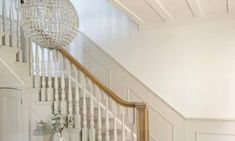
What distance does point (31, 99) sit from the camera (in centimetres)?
422

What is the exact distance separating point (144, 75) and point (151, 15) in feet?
3.54

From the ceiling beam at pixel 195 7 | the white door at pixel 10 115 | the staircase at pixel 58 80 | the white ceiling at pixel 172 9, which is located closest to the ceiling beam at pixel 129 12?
the white ceiling at pixel 172 9

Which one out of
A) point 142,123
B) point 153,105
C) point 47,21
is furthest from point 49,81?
point 153,105

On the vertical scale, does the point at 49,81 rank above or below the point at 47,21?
below

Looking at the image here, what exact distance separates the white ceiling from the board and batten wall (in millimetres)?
1007

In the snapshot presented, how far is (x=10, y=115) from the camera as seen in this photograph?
4270 mm

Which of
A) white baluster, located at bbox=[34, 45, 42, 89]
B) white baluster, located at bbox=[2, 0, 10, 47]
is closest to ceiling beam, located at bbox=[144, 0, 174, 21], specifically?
white baluster, located at bbox=[34, 45, 42, 89]

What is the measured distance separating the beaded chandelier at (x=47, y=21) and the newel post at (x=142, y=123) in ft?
4.81

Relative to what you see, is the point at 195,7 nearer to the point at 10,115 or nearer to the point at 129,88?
the point at 129,88

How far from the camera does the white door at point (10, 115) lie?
13.8 feet

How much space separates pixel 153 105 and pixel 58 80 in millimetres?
1702

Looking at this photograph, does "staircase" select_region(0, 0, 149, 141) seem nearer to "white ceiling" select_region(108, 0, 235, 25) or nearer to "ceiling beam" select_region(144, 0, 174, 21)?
"white ceiling" select_region(108, 0, 235, 25)

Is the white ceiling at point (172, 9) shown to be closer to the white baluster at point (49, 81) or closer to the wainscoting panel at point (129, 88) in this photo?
the wainscoting panel at point (129, 88)

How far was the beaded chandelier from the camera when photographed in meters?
2.64
